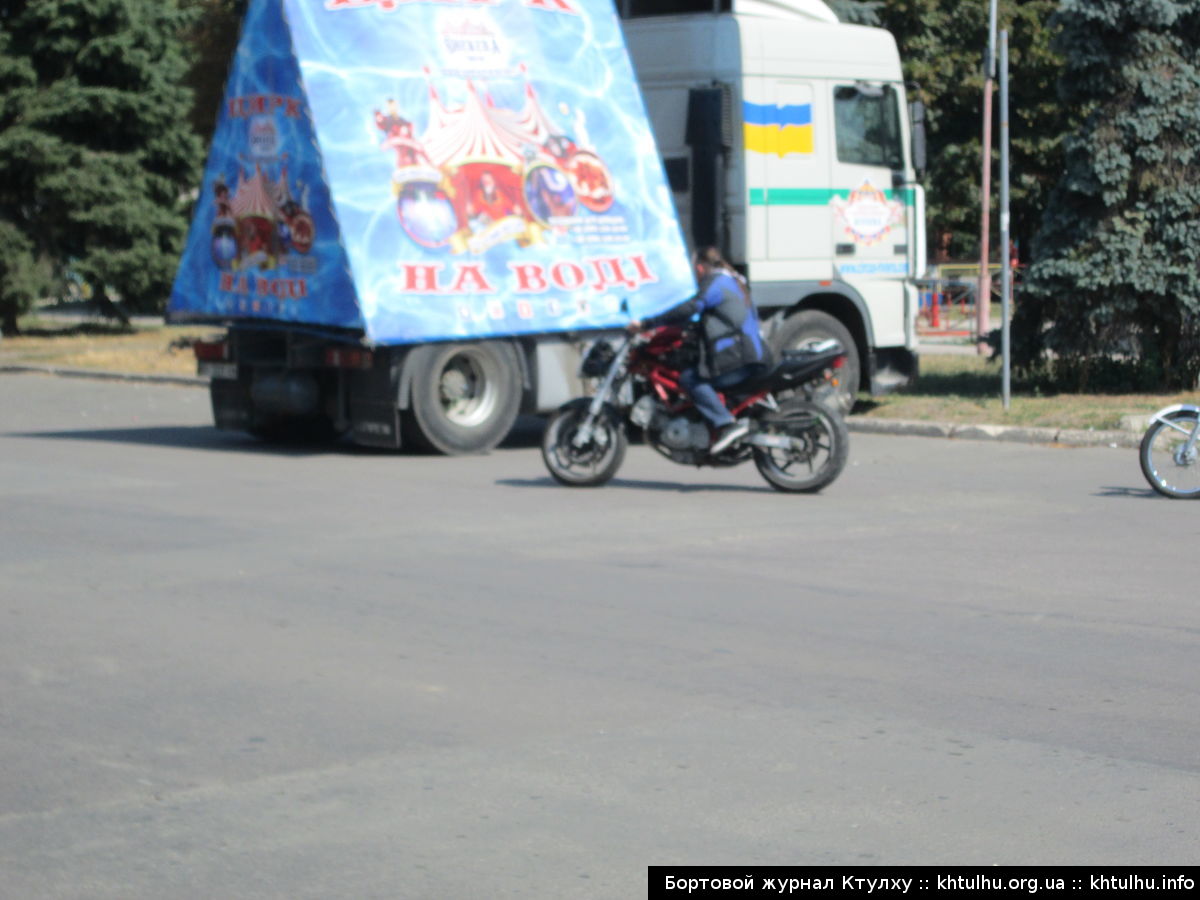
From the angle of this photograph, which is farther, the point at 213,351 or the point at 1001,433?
the point at 1001,433

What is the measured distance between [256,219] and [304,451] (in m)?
2.11

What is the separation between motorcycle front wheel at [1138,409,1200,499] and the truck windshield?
240 inches

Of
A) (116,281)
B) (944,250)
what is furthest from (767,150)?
(944,250)

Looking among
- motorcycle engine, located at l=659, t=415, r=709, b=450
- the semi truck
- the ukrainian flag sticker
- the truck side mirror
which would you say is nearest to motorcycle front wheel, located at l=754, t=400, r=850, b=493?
motorcycle engine, located at l=659, t=415, r=709, b=450

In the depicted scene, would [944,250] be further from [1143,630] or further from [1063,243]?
[1143,630]

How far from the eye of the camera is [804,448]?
1284 cm

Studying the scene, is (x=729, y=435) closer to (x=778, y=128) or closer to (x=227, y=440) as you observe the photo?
(x=778, y=128)

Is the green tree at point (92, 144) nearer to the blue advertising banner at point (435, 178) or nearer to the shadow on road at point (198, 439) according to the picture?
the shadow on road at point (198, 439)

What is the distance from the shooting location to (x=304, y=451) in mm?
16281

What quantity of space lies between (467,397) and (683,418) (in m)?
3.14

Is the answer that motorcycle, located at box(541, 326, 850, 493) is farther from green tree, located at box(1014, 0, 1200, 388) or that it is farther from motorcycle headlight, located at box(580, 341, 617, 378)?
green tree, located at box(1014, 0, 1200, 388)

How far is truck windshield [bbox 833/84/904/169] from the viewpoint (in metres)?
18.0

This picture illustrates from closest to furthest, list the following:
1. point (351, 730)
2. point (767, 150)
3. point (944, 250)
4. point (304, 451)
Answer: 1. point (351, 730)
2. point (304, 451)
3. point (767, 150)
4. point (944, 250)

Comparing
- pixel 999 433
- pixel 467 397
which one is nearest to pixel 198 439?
pixel 467 397
